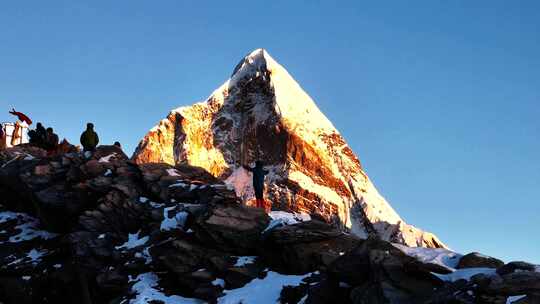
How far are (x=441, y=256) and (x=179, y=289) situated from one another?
10378 mm

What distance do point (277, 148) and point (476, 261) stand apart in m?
43.2

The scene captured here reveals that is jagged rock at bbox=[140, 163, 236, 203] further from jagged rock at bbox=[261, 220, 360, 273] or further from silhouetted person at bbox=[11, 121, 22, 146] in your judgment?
silhouetted person at bbox=[11, 121, 22, 146]

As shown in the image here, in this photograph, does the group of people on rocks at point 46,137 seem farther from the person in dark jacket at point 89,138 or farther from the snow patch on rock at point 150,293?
the snow patch on rock at point 150,293

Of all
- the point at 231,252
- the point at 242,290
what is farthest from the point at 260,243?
the point at 242,290

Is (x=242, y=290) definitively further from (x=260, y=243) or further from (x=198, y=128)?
(x=198, y=128)

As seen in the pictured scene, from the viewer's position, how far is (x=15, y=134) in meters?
42.6

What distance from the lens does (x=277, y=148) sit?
5831cm

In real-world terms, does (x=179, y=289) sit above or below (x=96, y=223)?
below

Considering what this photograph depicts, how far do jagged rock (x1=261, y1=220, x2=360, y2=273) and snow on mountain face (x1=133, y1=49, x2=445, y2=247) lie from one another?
98.5 feet

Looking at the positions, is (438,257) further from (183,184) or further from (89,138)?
(89,138)

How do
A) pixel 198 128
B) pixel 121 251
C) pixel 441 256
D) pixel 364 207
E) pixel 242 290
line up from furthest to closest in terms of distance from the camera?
pixel 198 128
pixel 364 207
pixel 121 251
pixel 242 290
pixel 441 256

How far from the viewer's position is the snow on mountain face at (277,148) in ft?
178

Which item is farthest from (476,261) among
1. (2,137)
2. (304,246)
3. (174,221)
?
(2,137)

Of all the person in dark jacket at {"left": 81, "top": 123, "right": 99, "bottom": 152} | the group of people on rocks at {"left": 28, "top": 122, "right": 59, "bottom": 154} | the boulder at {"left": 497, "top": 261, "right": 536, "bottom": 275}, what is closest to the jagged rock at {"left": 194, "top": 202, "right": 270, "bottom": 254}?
the person in dark jacket at {"left": 81, "top": 123, "right": 99, "bottom": 152}
